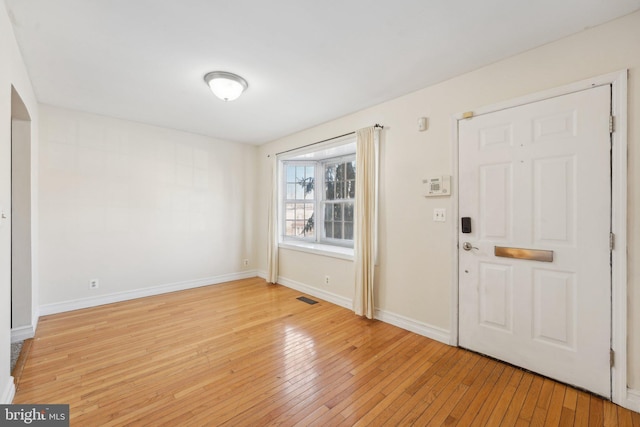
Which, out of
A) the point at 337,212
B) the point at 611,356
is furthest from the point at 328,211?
the point at 611,356

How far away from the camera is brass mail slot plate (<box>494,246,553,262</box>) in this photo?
2059 millimetres

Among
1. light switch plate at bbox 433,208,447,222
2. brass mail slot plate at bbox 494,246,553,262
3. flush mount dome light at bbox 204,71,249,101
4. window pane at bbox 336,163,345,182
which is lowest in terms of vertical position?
brass mail slot plate at bbox 494,246,553,262

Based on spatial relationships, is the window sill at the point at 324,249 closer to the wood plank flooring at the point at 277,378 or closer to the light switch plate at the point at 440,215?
the wood plank flooring at the point at 277,378

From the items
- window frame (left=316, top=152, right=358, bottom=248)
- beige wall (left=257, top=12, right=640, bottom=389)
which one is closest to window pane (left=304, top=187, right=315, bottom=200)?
window frame (left=316, top=152, right=358, bottom=248)

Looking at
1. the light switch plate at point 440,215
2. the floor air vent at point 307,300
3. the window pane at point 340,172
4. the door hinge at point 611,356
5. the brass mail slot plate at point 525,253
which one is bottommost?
Answer: the floor air vent at point 307,300

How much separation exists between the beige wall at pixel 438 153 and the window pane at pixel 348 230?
0.74m

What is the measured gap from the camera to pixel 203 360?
7.56ft

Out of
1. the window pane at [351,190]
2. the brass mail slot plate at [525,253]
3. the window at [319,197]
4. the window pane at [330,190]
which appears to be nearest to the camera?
the brass mail slot plate at [525,253]

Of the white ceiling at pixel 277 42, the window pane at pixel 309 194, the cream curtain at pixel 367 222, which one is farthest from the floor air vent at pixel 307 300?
the white ceiling at pixel 277 42

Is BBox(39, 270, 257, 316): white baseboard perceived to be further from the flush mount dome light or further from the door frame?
the door frame

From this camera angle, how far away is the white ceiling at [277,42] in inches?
67.7

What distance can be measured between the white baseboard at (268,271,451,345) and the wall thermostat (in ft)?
4.50

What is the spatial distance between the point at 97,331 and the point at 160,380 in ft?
4.66

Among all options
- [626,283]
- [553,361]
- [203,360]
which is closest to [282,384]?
[203,360]
